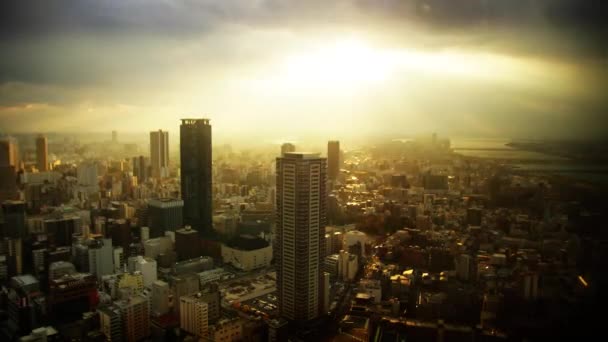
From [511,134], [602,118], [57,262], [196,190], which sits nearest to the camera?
[602,118]

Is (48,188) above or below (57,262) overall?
above

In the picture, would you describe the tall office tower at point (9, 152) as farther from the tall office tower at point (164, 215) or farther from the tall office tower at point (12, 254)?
the tall office tower at point (164, 215)

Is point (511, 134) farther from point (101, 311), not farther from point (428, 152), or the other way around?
point (101, 311)

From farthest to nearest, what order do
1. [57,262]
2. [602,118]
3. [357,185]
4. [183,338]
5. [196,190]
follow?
[196,190]
[357,185]
[57,262]
[183,338]
[602,118]

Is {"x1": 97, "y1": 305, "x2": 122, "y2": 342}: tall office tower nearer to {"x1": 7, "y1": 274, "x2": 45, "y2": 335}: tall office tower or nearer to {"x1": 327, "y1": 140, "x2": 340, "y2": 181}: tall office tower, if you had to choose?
{"x1": 7, "y1": 274, "x2": 45, "y2": 335}: tall office tower

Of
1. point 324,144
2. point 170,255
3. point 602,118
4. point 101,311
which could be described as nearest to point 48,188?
point 170,255
